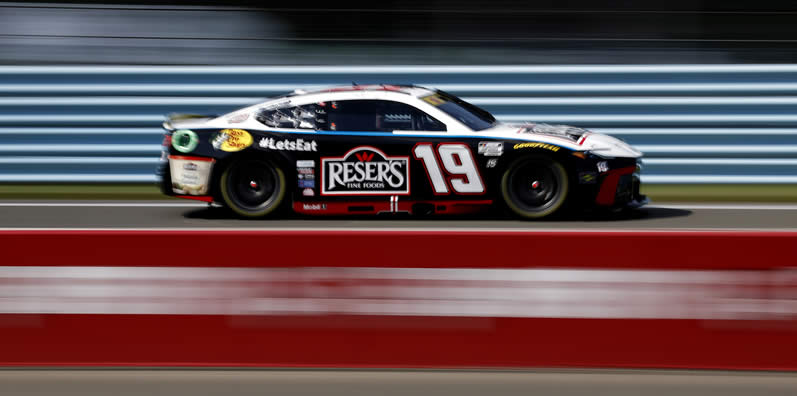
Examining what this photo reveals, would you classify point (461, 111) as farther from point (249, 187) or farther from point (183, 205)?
point (183, 205)

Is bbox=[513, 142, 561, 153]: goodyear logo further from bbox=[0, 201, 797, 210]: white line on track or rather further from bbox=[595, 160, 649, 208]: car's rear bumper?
bbox=[0, 201, 797, 210]: white line on track

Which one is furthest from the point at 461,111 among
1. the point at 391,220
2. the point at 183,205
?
the point at 183,205

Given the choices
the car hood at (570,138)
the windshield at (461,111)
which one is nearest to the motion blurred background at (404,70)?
the windshield at (461,111)

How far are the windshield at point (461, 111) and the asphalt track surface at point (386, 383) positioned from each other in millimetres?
4964

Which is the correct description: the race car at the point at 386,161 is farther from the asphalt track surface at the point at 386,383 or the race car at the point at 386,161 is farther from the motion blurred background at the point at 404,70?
the asphalt track surface at the point at 386,383

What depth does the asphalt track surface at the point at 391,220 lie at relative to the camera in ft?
27.6

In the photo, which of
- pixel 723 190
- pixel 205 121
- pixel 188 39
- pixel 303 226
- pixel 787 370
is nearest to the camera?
pixel 787 370

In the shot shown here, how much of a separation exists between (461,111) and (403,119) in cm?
58

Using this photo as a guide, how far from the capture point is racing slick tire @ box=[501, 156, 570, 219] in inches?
334

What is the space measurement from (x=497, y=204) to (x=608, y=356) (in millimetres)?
4692

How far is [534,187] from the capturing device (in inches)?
338

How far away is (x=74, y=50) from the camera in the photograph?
38.9 ft

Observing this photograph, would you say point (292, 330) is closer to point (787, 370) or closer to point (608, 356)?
point (608, 356)

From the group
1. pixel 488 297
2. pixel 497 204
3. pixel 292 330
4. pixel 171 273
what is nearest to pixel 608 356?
pixel 488 297
